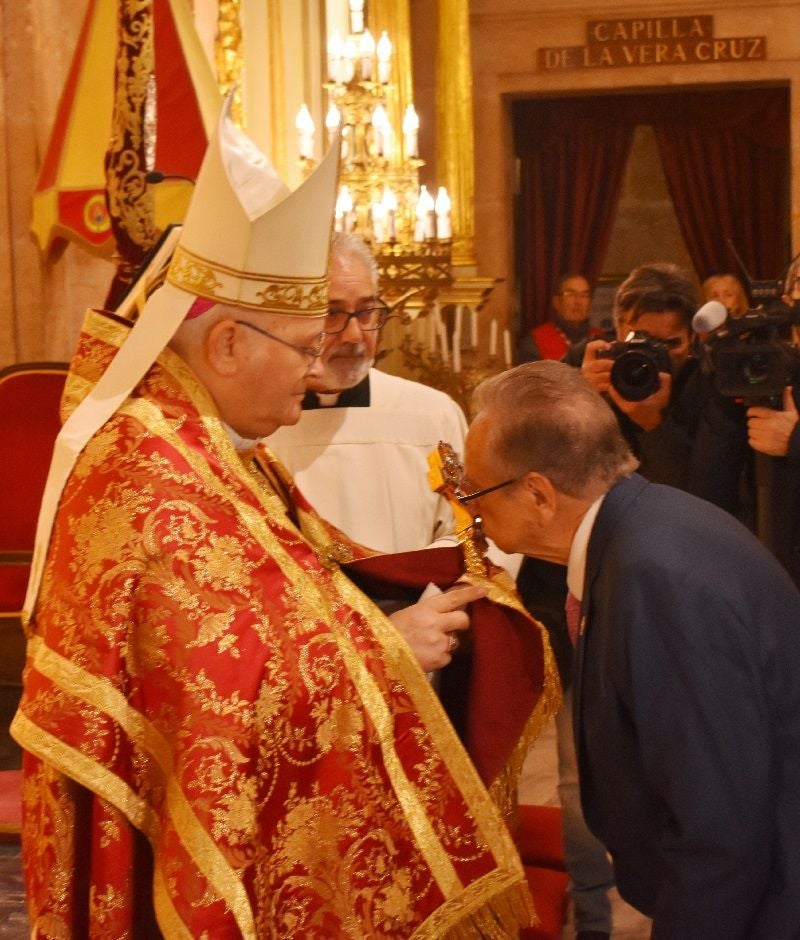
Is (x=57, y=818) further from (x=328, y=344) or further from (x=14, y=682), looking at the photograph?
(x=14, y=682)

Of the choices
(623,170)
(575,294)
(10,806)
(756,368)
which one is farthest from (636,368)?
(623,170)

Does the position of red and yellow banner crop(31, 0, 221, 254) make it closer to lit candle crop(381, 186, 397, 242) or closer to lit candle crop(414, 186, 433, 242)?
lit candle crop(381, 186, 397, 242)

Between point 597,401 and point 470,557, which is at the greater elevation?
point 597,401

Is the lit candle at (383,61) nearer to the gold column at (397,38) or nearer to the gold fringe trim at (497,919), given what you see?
the gold column at (397,38)

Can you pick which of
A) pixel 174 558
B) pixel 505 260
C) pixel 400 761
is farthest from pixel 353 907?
pixel 505 260

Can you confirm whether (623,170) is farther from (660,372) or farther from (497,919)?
(497,919)

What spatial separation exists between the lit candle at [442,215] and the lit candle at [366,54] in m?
0.76

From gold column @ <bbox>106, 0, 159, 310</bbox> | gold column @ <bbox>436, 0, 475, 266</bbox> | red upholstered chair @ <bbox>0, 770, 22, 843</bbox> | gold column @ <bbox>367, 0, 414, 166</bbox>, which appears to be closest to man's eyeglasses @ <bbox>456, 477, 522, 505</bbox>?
gold column @ <bbox>106, 0, 159, 310</bbox>

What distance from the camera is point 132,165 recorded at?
337cm

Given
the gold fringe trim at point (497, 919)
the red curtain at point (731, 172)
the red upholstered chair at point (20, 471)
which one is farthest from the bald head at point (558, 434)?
the red curtain at point (731, 172)

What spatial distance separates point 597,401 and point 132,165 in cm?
185

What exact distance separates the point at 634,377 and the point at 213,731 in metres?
1.66

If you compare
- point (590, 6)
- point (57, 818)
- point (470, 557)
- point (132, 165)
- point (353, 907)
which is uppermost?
point (590, 6)

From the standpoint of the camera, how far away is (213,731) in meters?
1.77
